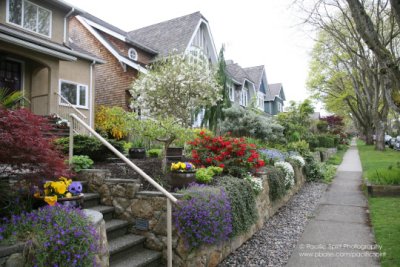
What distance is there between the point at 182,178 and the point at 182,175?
5cm

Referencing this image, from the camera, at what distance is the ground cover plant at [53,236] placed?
2457 millimetres

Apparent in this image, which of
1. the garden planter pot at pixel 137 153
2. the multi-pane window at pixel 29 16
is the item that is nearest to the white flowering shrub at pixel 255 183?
the garden planter pot at pixel 137 153

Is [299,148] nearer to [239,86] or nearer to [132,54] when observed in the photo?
[132,54]

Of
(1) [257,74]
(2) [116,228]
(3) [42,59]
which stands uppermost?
(1) [257,74]

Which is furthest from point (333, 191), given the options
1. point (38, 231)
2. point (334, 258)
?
point (38, 231)

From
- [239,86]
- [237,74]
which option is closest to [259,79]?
[237,74]

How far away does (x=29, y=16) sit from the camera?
11.5m

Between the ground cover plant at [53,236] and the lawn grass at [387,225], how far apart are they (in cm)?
385

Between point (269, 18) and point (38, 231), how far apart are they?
1102 centimetres

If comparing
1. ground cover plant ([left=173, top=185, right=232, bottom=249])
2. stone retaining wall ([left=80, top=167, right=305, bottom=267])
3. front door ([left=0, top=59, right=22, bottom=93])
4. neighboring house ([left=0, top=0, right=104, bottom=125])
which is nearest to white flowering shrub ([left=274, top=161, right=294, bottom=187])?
stone retaining wall ([left=80, top=167, right=305, bottom=267])

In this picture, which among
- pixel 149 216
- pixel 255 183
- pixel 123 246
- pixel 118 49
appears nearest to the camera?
pixel 123 246

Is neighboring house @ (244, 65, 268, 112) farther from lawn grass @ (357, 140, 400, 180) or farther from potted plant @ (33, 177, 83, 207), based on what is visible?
potted plant @ (33, 177, 83, 207)

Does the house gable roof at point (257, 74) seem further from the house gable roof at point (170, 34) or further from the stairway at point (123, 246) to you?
the stairway at point (123, 246)

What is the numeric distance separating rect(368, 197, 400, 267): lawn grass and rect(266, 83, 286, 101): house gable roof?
97.2 feet
